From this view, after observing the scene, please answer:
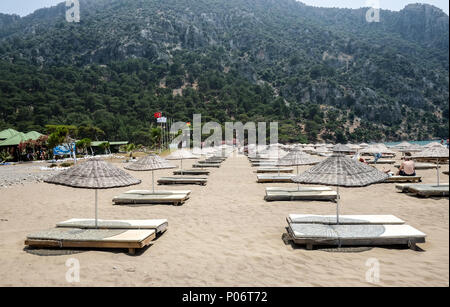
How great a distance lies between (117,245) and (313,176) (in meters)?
3.72

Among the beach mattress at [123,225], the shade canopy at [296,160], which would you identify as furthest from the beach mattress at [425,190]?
the beach mattress at [123,225]

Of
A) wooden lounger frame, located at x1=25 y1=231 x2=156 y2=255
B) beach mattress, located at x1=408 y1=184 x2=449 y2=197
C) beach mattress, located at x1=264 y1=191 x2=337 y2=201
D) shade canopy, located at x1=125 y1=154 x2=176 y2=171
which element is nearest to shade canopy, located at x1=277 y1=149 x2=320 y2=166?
beach mattress, located at x1=264 y1=191 x2=337 y2=201

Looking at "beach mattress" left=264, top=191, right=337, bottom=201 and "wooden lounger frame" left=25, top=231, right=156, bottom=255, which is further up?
"wooden lounger frame" left=25, top=231, right=156, bottom=255

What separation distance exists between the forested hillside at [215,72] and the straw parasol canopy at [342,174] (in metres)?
52.6

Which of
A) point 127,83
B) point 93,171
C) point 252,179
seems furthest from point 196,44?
point 93,171

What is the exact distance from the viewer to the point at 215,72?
107 meters

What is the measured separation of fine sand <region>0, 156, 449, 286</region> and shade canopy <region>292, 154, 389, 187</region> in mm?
1138

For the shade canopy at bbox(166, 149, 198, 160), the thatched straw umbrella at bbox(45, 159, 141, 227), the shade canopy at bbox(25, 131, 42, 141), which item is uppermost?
the shade canopy at bbox(25, 131, 42, 141)

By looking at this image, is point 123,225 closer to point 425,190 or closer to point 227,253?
point 227,253

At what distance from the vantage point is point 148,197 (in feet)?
31.6

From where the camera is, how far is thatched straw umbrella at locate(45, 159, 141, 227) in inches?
224

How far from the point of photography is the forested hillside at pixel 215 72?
7244 centimetres

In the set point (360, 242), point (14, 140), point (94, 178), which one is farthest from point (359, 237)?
point (14, 140)

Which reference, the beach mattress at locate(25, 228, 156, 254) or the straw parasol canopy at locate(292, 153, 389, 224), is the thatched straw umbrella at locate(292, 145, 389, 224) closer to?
the straw parasol canopy at locate(292, 153, 389, 224)
